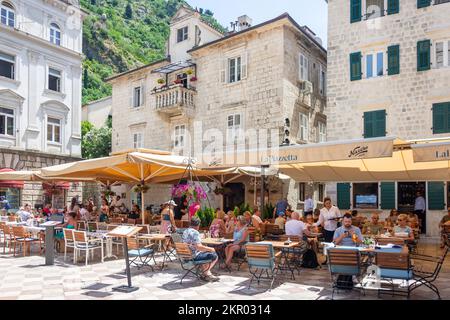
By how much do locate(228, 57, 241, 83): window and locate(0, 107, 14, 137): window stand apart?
12.9 metres

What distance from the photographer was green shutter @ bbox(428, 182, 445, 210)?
1432cm

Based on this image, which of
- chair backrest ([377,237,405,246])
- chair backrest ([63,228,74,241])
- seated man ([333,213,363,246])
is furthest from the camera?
chair backrest ([63,228,74,241])

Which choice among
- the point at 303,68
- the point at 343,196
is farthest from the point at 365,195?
the point at 303,68

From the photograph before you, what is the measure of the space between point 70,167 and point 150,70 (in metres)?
14.9

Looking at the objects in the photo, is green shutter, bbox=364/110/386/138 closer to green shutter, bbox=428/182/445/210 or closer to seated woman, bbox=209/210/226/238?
green shutter, bbox=428/182/445/210

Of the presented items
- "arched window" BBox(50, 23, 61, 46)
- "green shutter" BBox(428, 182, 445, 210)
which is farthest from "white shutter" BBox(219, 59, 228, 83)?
"arched window" BBox(50, 23, 61, 46)

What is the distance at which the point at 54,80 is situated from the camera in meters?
25.4

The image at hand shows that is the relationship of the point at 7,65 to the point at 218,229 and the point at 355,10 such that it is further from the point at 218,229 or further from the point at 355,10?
the point at 218,229

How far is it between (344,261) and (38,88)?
2286cm

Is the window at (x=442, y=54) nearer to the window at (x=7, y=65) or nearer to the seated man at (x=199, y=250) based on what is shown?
the seated man at (x=199, y=250)

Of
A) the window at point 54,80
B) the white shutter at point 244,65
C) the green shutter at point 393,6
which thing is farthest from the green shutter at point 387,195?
the window at point 54,80
